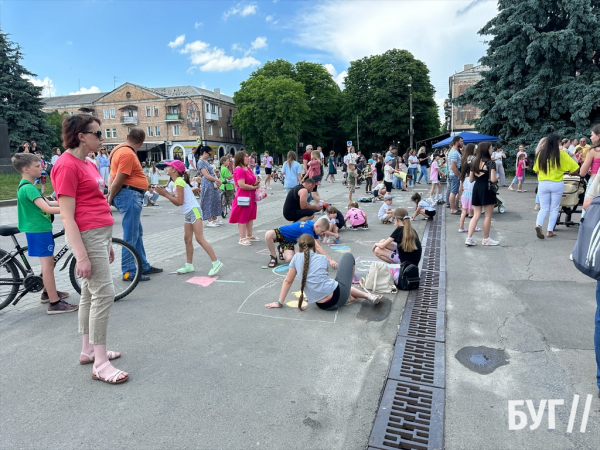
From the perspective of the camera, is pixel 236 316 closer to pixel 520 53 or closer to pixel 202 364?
pixel 202 364

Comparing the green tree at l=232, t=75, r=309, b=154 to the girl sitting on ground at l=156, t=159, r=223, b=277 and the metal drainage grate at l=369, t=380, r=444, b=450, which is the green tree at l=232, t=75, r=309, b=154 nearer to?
the girl sitting on ground at l=156, t=159, r=223, b=277

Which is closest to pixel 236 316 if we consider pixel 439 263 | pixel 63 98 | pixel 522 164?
pixel 439 263

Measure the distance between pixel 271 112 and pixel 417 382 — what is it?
57.4 metres

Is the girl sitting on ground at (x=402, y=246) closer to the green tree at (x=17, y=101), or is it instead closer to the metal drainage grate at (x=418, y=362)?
the metal drainage grate at (x=418, y=362)

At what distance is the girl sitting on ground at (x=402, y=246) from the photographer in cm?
587

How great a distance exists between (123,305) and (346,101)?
55.6 m

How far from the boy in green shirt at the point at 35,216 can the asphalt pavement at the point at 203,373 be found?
0.50m

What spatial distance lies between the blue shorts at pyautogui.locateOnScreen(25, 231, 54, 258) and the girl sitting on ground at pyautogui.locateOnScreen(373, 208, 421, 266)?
433cm

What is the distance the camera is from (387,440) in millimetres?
2699

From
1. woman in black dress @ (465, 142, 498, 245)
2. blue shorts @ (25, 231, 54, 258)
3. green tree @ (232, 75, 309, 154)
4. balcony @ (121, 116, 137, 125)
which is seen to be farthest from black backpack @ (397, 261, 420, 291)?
balcony @ (121, 116, 137, 125)

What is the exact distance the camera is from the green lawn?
56.9ft

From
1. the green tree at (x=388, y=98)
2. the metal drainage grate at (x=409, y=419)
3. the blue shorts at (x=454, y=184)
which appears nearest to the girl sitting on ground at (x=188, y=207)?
the metal drainage grate at (x=409, y=419)

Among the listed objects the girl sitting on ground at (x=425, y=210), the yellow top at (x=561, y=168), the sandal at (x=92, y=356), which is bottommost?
the sandal at (x=92, y=356)

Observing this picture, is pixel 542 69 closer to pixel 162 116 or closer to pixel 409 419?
pixel 409 419
